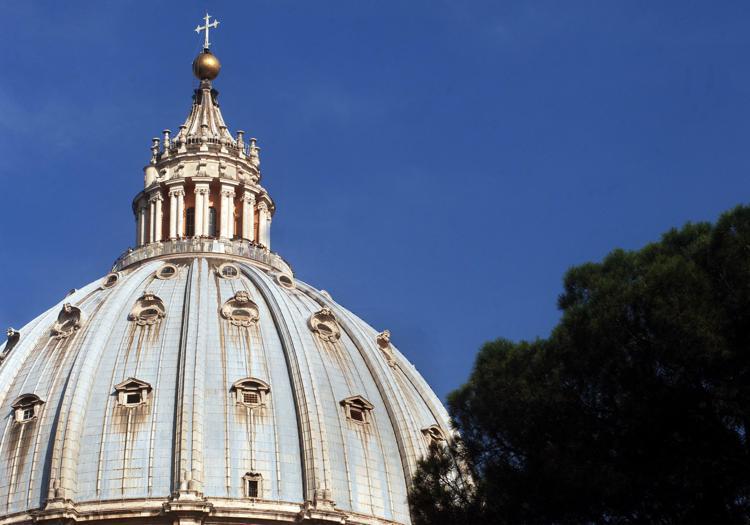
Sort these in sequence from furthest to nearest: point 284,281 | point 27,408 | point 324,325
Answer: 1. point 284,281
2. point 324,325
3. point 27,408

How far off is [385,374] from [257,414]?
291 inches

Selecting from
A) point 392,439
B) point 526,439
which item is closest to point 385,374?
point 392,439

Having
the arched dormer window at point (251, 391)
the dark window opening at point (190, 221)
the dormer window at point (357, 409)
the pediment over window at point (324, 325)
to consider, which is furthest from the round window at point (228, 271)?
the dormer window at point (357, 409)

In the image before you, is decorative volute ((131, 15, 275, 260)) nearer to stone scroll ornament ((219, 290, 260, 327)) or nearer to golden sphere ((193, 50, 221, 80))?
golden sphere ((193, 50, 221, 80))

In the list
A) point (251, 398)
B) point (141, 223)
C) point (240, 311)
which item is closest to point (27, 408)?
point (251, 398)

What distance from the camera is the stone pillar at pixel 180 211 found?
253ft

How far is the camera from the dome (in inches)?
2384

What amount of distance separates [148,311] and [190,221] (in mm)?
11113

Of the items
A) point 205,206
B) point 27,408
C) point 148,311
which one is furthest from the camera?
point 205,206

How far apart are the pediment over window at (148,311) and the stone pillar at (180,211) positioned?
9.07 m

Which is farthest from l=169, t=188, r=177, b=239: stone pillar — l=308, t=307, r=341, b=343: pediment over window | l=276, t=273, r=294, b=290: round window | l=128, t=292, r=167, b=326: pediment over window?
l=308, t=307, r=341, b=343: pediment over window

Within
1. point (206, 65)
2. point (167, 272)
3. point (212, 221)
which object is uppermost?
point (206, 65)

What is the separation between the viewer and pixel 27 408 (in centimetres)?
6419

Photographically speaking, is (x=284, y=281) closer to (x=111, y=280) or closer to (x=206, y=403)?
(x=111, y=280)
